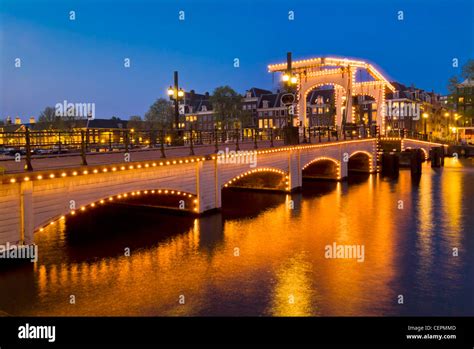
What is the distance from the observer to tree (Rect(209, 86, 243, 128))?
6919 centimetres

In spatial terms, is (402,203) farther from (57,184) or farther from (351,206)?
(57,184)

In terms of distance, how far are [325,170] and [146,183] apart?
21.7m

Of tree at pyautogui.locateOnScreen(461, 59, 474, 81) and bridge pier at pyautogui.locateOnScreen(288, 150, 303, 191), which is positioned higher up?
tree at pyautogui.locateOnScreen(461, 59, 474, 81)

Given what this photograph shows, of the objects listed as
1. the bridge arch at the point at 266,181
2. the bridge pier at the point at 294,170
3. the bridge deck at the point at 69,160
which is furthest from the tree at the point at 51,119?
the bridge pier at the point at 294,170

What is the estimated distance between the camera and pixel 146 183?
51.5 ft

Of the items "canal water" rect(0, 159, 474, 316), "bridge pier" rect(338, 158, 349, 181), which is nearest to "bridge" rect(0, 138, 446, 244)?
"bridge pier" rect(338, 158, 349, 181)

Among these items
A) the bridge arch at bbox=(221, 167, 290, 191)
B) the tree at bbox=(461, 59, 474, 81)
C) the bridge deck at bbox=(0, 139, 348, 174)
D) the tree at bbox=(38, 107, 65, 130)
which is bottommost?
the bridge arch at bbox=(221, 167, 290, 191)

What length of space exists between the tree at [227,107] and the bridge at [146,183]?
38.3 m

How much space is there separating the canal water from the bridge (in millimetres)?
1088

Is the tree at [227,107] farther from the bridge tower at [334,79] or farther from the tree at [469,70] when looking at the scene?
the tree at [469,70]

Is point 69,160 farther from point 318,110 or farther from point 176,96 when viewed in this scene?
point 318,110

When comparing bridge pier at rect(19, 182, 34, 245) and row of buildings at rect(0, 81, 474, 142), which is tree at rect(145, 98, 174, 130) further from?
bridge pier at rect(19, 182, 34, 245)

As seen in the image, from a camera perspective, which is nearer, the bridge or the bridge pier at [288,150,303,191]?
the bridge

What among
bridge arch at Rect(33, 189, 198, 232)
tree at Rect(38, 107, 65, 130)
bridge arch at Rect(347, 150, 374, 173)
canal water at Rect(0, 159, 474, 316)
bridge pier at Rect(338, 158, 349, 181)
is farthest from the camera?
tree at Rect(38, 107, 65, 130)
